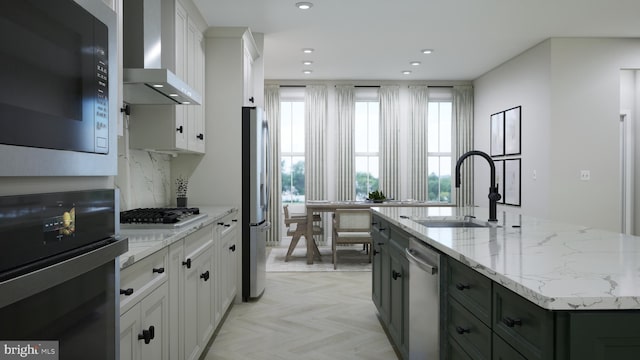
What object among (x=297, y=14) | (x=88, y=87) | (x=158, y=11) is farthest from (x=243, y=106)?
(x=88, y=87)

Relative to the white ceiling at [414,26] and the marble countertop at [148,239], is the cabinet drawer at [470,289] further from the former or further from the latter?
the white ceiling at [414,26]

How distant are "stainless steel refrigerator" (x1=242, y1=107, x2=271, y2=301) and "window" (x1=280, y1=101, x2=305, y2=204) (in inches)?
123

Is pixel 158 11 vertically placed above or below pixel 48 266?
above

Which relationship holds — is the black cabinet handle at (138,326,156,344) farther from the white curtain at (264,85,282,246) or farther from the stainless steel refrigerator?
the white curtain at (264,85,282,246)

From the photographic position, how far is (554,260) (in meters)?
1.41

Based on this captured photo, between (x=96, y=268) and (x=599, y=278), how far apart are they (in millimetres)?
1249

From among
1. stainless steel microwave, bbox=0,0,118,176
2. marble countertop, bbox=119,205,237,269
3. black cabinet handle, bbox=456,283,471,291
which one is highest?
stainless steel microwave, bbox=0,0,118,176

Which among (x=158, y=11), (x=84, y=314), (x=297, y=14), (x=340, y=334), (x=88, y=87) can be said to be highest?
(x=297, y=14)

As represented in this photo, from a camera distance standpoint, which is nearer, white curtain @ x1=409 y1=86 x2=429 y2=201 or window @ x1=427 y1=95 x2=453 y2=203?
white curtain @ x1=409 y1=86 x2=429 y2=201

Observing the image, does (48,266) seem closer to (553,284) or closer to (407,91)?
(553,284)

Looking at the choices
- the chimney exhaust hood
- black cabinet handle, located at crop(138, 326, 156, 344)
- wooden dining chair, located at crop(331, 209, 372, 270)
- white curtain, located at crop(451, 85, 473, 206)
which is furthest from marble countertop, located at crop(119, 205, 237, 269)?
white curtain, located at crop(451, 85, 473, 206)

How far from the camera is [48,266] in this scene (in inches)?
30.5

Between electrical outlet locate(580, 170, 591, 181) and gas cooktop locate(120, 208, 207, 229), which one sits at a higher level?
electrical outlet locate(580, 170, 591, 181)

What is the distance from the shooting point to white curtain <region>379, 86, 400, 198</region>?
736cm
